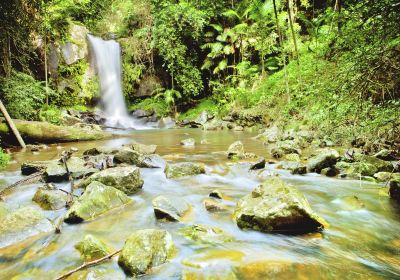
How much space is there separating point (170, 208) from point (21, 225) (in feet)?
5.31

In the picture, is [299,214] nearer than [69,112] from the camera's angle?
Yes

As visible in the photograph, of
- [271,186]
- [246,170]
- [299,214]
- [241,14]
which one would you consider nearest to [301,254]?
[299,214]

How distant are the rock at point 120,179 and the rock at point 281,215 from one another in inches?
77.1

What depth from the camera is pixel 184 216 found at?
3.78 metres

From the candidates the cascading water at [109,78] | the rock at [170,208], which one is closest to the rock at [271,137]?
the rock at [170,208]

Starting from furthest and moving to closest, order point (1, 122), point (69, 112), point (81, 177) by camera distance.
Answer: point (69, 112) → point (1, 122) → point (81, 177)

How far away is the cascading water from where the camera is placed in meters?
18.7

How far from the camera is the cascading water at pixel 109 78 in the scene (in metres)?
18.7

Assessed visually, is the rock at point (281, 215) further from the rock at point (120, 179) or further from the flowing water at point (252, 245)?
the rock at point (120, 179)

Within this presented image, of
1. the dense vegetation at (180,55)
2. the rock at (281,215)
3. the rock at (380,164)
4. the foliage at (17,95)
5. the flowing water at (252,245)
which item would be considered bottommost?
the flowing water at (252,245)

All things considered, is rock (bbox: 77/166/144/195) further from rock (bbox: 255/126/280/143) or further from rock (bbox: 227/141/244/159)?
rock (bbox: 255/126/280/143)

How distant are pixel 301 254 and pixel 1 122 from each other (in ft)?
30.9

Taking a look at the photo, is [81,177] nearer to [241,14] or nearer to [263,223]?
[263,223]

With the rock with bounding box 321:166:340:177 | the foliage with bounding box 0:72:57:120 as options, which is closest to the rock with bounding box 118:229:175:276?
the rock with bounding box 321:166:340:177
